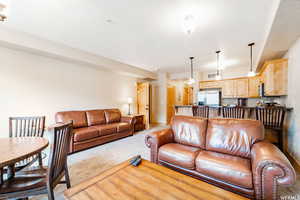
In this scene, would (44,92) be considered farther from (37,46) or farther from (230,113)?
(230,113)

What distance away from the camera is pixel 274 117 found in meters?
2.91

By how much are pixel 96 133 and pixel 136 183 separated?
2.54 m

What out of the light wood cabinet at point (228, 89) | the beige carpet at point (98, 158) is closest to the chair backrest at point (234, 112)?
the light wood cabinet at point (228, 89)

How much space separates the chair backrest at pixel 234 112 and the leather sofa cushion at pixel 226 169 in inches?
84.3

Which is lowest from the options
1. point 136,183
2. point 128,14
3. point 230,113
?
point 136,183

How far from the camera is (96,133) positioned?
11.1 ft

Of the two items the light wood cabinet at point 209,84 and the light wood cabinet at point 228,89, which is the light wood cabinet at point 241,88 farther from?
the light wood cabinet at point 209,84

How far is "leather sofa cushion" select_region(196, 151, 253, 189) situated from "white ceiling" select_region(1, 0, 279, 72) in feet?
7.14

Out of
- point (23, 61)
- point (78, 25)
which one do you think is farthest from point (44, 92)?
point (78, 25)

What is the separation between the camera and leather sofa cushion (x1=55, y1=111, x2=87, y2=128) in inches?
134

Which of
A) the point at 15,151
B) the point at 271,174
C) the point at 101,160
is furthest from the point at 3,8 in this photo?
the point at 271,174

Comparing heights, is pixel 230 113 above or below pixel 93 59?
below

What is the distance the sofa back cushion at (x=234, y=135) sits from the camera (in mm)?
1844

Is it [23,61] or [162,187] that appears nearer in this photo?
[162,187]
